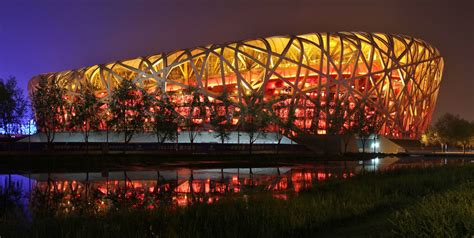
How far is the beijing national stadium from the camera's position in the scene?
232 feet

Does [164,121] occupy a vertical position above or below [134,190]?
above

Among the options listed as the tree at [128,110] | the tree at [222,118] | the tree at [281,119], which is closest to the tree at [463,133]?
the tree at [281,119]

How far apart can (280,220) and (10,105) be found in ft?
146

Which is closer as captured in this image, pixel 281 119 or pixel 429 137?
pixel 281 119

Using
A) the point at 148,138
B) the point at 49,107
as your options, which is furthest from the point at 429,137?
the point at 49,107

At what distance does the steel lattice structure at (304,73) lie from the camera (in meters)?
71.1

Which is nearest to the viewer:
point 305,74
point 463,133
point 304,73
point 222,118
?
point 222,118

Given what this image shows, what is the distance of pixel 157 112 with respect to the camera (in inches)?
1945

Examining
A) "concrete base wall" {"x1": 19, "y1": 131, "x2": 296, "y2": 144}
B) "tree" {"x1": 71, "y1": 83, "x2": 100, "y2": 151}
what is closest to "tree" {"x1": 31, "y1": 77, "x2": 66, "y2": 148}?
"tree" {"x1": 71, "y1": 83, "x2": 100, "y2": 151}

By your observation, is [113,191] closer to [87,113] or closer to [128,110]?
[128,110]

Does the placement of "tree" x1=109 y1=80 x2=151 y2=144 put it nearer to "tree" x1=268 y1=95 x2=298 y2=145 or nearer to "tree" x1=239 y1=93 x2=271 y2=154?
"tree" x1=239 y1=93 x2=271 y2=154

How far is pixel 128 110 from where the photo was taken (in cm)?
4712

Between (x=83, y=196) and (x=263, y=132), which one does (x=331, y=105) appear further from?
(x=83, y=196)

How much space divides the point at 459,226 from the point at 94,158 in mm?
27677
